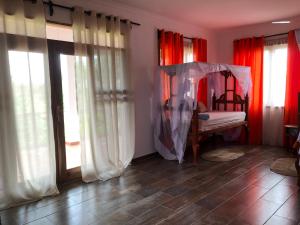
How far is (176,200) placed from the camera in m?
2.73

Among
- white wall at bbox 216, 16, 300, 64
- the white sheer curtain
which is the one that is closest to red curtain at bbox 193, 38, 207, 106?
white wall at bbox 216, 16, 300, 64

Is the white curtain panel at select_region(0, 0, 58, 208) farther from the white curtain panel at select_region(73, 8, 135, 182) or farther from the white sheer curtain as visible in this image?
the white sheer curtain

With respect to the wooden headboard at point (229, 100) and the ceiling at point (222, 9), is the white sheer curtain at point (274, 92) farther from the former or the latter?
the ceiling at point (222, 9)

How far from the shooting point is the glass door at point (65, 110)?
3.14m

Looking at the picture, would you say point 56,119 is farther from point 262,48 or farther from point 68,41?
point 262,48

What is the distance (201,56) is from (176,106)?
179cm

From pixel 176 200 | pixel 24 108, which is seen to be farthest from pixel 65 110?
pixel 176 200

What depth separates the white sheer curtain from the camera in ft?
16.1

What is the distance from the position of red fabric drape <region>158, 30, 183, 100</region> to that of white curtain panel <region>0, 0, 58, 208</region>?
81.4 inches

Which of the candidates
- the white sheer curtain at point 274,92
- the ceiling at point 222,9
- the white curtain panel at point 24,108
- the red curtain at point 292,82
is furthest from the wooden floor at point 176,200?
the ceiling at point 222,9

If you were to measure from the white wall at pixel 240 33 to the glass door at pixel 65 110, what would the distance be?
12.4 ft

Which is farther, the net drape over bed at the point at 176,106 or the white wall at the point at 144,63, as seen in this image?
the white wall at the point at 144,63

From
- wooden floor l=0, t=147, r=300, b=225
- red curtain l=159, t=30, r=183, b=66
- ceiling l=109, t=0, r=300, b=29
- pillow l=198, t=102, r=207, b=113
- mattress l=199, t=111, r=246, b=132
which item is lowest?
wooden floor l=0, t=147, r=300, b=225

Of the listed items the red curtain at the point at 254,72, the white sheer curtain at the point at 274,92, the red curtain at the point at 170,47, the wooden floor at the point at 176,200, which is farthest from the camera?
the red curtain at the point at 254,72
